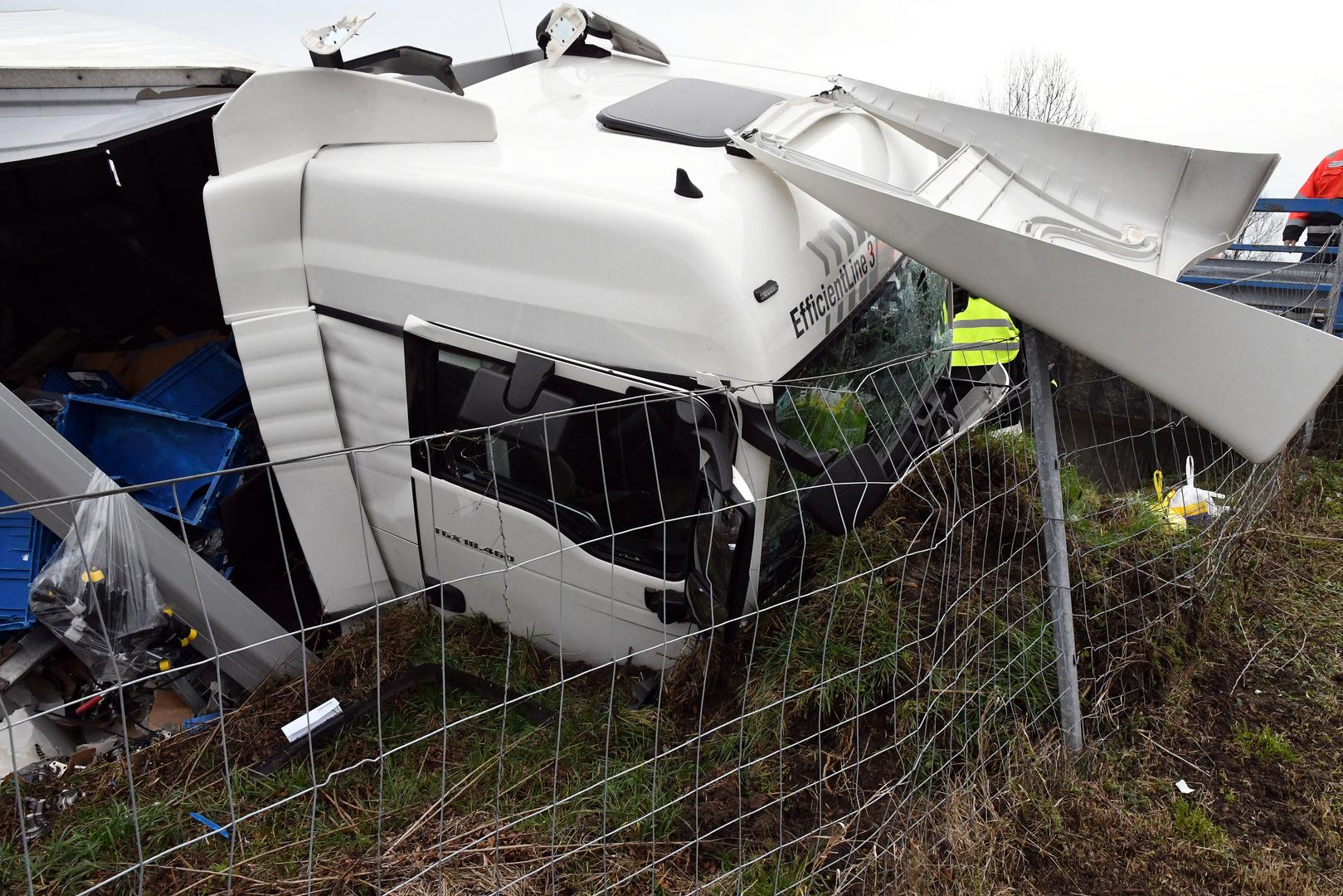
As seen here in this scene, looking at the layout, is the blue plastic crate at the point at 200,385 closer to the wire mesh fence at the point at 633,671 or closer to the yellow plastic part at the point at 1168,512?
the wire mesh fence at the point at 633,671

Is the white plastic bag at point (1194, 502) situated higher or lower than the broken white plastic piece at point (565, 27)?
lower

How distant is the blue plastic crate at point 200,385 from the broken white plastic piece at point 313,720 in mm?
2058

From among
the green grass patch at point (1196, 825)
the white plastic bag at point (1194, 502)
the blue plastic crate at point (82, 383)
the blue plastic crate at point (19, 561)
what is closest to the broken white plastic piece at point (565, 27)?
the blue plastic crate at point (82, 383)

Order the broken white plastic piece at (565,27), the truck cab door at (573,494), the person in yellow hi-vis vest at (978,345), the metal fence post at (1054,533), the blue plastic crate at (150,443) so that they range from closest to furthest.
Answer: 1. the metal fence post at (1054,533)
2. the truck cab door at (573,494)
3. the person in yellow hi-vis vest at (978,345)
4. the broken white plastic piece at (565,27)
5. the blue plastic crate at (150,443)

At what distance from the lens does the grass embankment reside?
2467mm

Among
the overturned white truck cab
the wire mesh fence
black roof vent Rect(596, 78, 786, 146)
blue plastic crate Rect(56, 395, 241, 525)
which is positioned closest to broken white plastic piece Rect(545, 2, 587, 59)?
the overturned white truck cab

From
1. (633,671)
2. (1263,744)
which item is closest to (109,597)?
(633,671)

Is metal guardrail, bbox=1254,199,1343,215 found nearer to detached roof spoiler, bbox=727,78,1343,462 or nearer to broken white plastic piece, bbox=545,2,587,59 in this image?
detached roof spoiler, bbox=727,78,1343,462

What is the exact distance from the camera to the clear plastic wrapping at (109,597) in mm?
3342

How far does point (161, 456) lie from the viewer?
4.27 m

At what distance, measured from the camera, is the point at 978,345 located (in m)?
3.02

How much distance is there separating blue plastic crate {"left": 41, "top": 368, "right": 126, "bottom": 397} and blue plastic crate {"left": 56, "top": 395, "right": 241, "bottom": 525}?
30 centimetres

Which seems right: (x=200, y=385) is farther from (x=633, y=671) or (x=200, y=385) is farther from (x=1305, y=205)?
(x=1305, y=205)

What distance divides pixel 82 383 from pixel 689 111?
3.48 m
